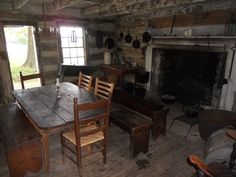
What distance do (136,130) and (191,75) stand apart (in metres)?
2.50

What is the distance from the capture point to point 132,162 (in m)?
2.29

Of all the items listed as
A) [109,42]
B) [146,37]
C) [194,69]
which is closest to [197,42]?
[194,69]

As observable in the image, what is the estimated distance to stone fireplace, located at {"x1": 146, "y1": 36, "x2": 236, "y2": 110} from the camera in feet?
10.7

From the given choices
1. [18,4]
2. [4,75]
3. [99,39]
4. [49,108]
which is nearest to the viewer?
[49,108]

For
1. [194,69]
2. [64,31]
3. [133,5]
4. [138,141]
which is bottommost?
[138,141]

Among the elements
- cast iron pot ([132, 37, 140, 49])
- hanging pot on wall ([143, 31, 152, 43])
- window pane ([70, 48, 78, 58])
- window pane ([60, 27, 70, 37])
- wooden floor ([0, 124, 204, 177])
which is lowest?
wooden floor ([0, 124, 204, 177])

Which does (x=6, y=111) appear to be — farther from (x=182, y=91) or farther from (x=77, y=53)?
(x=182, y=91)

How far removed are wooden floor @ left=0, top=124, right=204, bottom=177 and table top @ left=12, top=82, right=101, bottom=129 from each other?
72cm

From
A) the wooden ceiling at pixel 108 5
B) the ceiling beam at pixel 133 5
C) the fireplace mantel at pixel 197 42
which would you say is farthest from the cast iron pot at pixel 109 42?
the fireplace mantel at pixel 197 42


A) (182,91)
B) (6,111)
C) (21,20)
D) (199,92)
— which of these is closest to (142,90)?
(182,91)

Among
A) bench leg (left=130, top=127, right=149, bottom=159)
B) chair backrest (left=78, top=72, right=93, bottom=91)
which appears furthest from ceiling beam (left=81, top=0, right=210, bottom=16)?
bench leg (left=130, top=127, right=149, bottom=159)

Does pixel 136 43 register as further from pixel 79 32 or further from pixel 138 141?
pixel 138 141

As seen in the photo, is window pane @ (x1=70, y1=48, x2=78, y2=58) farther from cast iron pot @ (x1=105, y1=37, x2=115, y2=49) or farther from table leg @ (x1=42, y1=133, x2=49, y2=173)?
table leg @ (x1=42, y1=133, x2=49, y2=173)

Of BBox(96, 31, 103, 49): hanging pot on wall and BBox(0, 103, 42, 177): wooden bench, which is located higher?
BBox(96, 31, 103, 49): hanging pot on wall
